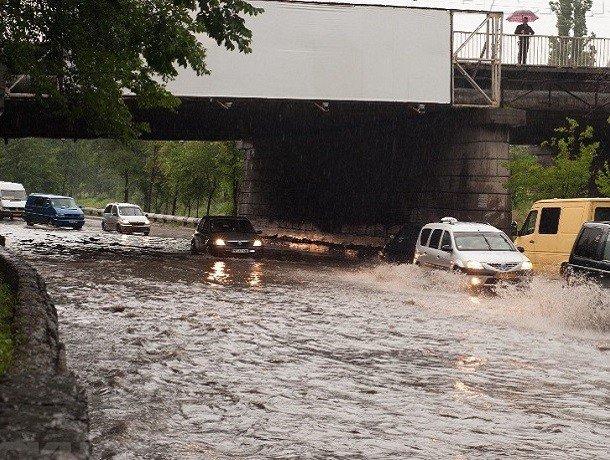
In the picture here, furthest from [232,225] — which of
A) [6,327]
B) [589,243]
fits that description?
[6,327]

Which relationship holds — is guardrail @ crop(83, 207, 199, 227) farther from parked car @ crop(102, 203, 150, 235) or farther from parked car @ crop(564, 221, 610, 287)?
parked car @ crop(564, 221, 610, 287)

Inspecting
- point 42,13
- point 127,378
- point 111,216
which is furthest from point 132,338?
point 111,216

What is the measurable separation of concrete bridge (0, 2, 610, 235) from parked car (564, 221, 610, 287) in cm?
1579

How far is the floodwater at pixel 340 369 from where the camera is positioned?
7.28 meters

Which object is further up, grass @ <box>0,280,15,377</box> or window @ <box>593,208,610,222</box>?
window @ <box>593,208,610,222</box>

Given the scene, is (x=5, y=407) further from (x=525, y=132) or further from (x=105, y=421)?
(x=525, y=132)

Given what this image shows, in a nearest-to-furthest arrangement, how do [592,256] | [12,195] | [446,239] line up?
[592,256] → [446,239] → [12,195]

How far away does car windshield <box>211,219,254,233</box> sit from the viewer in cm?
3114

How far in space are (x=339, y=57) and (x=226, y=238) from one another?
6.73m

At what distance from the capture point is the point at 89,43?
17.2m

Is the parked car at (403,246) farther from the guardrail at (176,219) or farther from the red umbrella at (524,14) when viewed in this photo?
the guardrail at (176,219)

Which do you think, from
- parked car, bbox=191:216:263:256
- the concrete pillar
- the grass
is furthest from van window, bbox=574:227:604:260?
parked car, bbox=191:216:263:256

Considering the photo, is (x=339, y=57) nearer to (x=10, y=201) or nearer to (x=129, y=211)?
(x=129, y=211)

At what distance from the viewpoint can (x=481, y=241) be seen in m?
20.5
